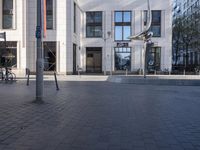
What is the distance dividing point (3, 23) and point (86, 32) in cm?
1352

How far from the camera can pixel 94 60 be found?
48.3 meters

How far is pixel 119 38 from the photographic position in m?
47.5

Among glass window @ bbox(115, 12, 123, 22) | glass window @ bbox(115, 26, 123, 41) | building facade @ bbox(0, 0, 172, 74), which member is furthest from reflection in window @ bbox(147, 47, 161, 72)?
glass window @ bbox(115, 12, 123, 22)

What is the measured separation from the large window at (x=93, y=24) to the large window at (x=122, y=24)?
2.33 meters

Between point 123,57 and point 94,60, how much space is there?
4.04 metres

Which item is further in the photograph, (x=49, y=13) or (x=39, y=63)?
(x=49, y=13)

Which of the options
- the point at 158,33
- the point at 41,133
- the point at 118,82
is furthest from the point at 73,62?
the point at 41,133

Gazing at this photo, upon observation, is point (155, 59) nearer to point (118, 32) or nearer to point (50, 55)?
point (118, 32)

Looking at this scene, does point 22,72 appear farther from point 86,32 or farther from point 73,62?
point 86,32

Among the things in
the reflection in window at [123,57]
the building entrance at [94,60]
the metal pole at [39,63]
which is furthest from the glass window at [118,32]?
the metal pole at [39,63]

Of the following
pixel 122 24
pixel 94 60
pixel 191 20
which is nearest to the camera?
pixel 122 24

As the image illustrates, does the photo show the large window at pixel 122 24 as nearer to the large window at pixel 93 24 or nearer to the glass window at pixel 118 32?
the glass window at pixel 118 32

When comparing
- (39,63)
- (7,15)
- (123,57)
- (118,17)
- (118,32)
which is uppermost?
(118,17)

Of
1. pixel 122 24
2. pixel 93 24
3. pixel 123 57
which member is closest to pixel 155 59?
pixel 123 57
